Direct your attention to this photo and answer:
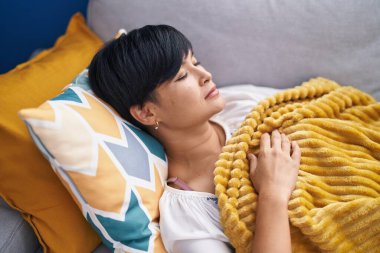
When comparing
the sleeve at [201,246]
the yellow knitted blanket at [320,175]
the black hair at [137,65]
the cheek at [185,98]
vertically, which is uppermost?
the black hair at [137,65]

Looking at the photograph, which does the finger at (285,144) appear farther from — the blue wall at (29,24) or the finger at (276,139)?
the blue wall at (29,24)

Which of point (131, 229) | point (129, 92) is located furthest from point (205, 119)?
point (131, 229)

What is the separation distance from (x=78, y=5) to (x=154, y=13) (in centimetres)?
55

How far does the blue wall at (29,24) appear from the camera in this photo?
1.58 m

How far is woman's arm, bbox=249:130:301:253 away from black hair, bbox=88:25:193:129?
0.33 m

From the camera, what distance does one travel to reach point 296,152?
94 centimetres

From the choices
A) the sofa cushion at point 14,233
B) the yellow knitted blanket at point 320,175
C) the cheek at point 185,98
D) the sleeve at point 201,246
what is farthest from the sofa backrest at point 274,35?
the sofa cushion at point 14,233

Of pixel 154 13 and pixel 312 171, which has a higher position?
pixel 154 13

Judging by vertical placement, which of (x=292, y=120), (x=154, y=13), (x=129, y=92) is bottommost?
(x=292, y=120)

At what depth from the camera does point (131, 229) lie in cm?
89

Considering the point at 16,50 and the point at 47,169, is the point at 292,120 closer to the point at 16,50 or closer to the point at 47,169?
the point at 47,169

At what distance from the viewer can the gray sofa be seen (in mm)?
1207

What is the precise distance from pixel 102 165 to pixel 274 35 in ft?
2.49

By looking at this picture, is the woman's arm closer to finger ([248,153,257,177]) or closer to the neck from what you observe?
finger ([248,153,257,177])
